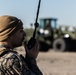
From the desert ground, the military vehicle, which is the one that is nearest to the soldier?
the desert ground

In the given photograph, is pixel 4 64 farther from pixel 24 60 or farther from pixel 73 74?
pixel 73 74

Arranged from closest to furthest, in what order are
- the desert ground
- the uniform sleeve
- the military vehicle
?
the uniform sleeve, the desert ground, the military vehicle

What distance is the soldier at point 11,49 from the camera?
3232 millimetres

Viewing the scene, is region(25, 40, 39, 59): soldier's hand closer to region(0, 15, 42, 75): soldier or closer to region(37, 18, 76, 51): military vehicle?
region(0, 15, 42, 75): soldier

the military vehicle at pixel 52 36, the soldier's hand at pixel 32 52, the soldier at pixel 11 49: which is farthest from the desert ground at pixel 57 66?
the soldier at pixel 11 49

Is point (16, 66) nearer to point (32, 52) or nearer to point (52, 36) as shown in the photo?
point (32, 52)

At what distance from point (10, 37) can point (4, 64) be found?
209mm

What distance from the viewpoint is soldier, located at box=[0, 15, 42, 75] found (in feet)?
10.6

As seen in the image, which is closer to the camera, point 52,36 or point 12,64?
point 12,64

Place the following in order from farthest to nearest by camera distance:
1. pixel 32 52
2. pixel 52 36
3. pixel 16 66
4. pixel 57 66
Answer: pixel 52 36 < pixel 57 66 < pixel 32 52 < pixel 16 66

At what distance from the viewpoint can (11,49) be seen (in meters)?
3.31

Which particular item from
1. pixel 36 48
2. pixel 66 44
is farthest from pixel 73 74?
pixel 66 44

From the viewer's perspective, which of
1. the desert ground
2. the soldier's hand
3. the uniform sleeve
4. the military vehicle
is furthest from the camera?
the military vehicle

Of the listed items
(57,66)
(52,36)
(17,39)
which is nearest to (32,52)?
(17,39)
